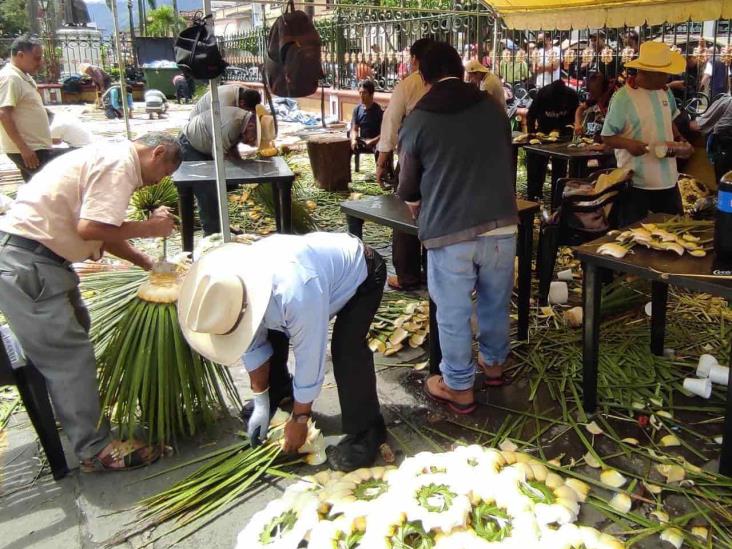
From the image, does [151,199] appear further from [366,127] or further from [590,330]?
[590,330]

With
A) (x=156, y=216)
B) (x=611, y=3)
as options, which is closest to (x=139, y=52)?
(x=611, y=3)

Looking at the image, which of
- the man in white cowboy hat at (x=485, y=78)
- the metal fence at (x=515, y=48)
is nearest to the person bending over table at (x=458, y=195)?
the man in white cowboy hat at (x=485, y=78)

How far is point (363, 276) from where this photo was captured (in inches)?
103

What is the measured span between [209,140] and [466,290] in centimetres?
325

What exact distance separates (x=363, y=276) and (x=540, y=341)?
1567 millimetres

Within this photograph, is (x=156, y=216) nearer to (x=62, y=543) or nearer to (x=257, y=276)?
(x=257, y=276)

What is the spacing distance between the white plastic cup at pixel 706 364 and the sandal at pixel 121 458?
8.61ft

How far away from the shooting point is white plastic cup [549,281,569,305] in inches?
170

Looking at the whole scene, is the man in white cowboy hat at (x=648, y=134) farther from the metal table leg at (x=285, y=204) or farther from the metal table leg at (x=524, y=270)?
the metal table leg at (x=285, y=204)

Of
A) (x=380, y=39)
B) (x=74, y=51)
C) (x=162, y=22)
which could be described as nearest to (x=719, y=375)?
(x=380, y=39)

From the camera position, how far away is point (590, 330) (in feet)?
9.75

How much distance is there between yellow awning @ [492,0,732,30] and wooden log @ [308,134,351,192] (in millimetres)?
2391

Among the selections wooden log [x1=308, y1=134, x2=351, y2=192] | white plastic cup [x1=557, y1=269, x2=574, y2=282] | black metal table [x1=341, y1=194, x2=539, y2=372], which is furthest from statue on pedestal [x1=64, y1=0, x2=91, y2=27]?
white plastic cup [x1=557, y1=269, x2=574, y2=282]

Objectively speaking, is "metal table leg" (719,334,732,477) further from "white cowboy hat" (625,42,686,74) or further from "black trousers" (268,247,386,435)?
"white cowboy hat" (625,42,686,74)
